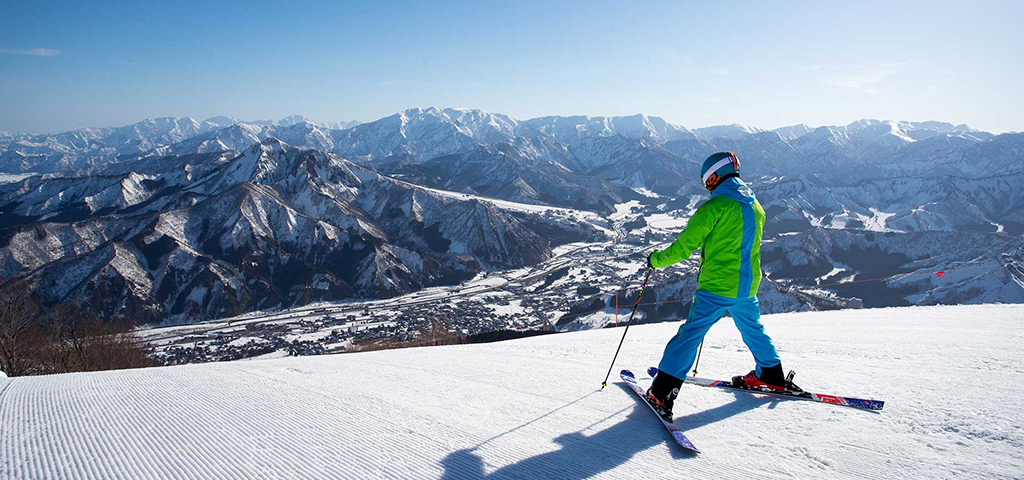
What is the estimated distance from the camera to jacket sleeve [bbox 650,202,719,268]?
3926 mm

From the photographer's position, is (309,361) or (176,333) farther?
(176,333)

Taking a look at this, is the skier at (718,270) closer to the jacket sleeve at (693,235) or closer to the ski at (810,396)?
the jacket sleeve at (693,235)

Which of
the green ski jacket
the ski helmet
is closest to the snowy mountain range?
the ski helmet

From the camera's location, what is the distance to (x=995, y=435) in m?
3.08

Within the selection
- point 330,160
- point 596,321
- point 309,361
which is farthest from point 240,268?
point 309,361

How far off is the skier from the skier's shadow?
0.30 meters

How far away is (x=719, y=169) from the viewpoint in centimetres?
423

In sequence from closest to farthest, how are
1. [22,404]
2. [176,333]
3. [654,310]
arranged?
1. [22,404]
2. [654,310]
3. [176,333]

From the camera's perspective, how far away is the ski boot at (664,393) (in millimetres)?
3742

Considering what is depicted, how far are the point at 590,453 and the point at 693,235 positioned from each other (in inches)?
84.3

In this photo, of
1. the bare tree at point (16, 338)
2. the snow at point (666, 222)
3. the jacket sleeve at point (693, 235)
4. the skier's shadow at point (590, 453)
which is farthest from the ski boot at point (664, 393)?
the snow at point (666, 222)

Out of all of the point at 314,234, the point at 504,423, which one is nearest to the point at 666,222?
the point at 314,234

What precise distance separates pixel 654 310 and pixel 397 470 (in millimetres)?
71426

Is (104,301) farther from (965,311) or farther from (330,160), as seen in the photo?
(965,311)
